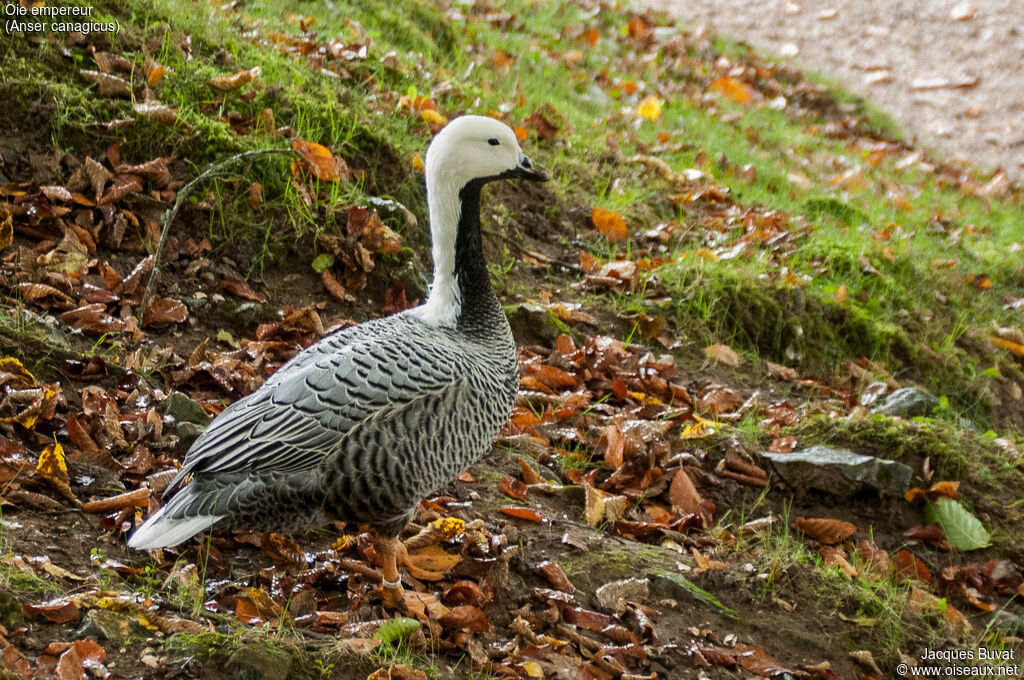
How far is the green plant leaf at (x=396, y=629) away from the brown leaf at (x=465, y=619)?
8.7 inches

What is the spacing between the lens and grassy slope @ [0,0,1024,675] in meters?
5.05

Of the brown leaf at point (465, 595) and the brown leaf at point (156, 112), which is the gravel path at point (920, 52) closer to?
the brown leaf at point (156, 112)

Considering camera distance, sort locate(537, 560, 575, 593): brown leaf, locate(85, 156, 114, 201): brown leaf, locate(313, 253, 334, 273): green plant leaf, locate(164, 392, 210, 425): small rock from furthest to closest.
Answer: locate(313, 253, 334, 273): green plant leaf, locate(85, 156, 114, 201): brown leaf, locate(164, 392, 210, 425): small rock, locate(537, 560, 575, 593): brown leaf

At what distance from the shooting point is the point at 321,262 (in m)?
5.11

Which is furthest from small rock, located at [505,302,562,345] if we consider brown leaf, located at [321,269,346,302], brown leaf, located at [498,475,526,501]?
brown leaf, located at [498,475,526,501]

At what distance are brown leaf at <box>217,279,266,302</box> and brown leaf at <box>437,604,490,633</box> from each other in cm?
220

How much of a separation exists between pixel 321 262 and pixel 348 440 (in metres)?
2.05

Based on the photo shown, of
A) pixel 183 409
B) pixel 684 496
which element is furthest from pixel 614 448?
pixel 183 409

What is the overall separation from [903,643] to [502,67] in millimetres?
6368

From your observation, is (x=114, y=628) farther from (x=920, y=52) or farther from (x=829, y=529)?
(x=920, y=52)

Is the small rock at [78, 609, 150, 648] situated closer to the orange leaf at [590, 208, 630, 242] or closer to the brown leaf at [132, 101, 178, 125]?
the brown leaf at [132, 101, 178, 125]

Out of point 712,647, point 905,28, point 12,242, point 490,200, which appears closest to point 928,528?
point 712,647

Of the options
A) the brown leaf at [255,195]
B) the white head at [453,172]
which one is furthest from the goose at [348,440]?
the brown leaf at [255,195]

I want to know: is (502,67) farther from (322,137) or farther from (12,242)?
(12,242)
